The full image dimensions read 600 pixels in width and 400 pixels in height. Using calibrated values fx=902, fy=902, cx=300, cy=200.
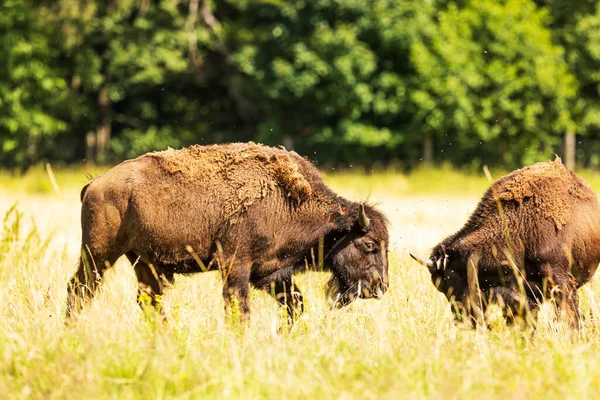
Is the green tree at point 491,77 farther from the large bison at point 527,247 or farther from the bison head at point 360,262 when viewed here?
the bison head at point 360,262

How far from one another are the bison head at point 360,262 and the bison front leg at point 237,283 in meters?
0.92

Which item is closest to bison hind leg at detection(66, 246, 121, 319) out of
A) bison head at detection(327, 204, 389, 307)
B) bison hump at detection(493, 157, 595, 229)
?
bison head at detection(327, 204, 389, 307)

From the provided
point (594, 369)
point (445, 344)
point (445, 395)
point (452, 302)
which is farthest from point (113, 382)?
point (452, 302)

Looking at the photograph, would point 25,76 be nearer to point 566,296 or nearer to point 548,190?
point 548,190

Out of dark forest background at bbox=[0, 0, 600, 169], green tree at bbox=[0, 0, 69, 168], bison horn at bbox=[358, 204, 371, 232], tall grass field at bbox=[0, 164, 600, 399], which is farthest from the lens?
green tree at bbox=[0, 0, 69, 168]

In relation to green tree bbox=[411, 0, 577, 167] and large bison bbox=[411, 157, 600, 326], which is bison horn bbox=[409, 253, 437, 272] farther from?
green tree bbox=[411, 0, 577, 167]

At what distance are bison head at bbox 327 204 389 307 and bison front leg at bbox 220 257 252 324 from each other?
92 centimetres

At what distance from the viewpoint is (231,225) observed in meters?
8.34

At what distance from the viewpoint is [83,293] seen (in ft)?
26.4

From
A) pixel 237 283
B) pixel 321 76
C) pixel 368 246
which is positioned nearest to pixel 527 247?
pixel 368 246

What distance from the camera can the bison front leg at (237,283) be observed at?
8.15 meters

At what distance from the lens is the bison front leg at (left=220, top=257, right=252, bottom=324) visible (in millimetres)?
8148

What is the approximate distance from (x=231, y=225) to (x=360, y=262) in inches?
51.9

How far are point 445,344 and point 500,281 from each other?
2093mm
